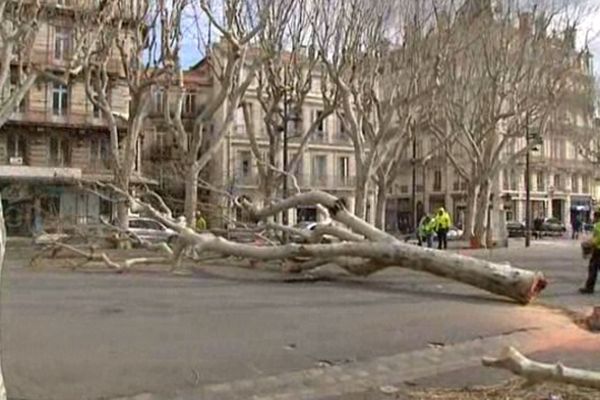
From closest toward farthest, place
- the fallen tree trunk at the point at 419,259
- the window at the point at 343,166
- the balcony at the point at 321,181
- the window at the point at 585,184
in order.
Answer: the fallen tree trunk at the point at 419,259, the balcony at the point at 321,181, the window at the point at 343,166, the window at the point at 585,184

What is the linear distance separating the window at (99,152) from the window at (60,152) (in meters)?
1.45

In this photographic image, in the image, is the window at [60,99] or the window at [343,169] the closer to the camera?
the window at [60,99]

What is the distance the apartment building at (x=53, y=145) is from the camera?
140 ft

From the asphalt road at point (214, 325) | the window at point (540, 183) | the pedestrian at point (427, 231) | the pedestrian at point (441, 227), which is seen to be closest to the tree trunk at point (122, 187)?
the asphalt road at point (214, 325)

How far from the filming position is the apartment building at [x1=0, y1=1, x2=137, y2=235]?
4262 centimetres

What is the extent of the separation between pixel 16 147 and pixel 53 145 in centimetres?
226

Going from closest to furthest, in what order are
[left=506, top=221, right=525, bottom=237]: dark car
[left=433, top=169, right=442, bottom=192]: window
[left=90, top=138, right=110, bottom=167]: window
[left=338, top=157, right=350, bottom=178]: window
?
1. [left=90, top=138, right=110, bottom=167]: window
2. [left=506, top=221, right=525, bottom=237]: dark car
3. [left=338, top=157, right=350, bottom=178]: window
4. [left=433, top=169, right=442, bottom=192]: window

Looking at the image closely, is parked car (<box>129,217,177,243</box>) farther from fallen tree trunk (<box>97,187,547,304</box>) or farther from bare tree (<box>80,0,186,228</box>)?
fallen tree trunk (<box>97,187,547,304</box>)

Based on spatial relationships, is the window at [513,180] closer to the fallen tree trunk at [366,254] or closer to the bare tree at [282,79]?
the bare tree at [282,79]

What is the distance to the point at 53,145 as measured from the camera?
47156mm

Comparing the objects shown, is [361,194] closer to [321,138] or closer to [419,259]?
[419,259]

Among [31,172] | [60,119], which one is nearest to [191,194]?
[31,172]

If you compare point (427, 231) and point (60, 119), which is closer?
point (427, 231)

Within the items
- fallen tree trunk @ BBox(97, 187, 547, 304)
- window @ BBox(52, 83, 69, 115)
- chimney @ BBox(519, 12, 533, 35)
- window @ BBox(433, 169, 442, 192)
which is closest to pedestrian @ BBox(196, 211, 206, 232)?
fallen tree trunk @ BBox(97, 187, 547, 304)
